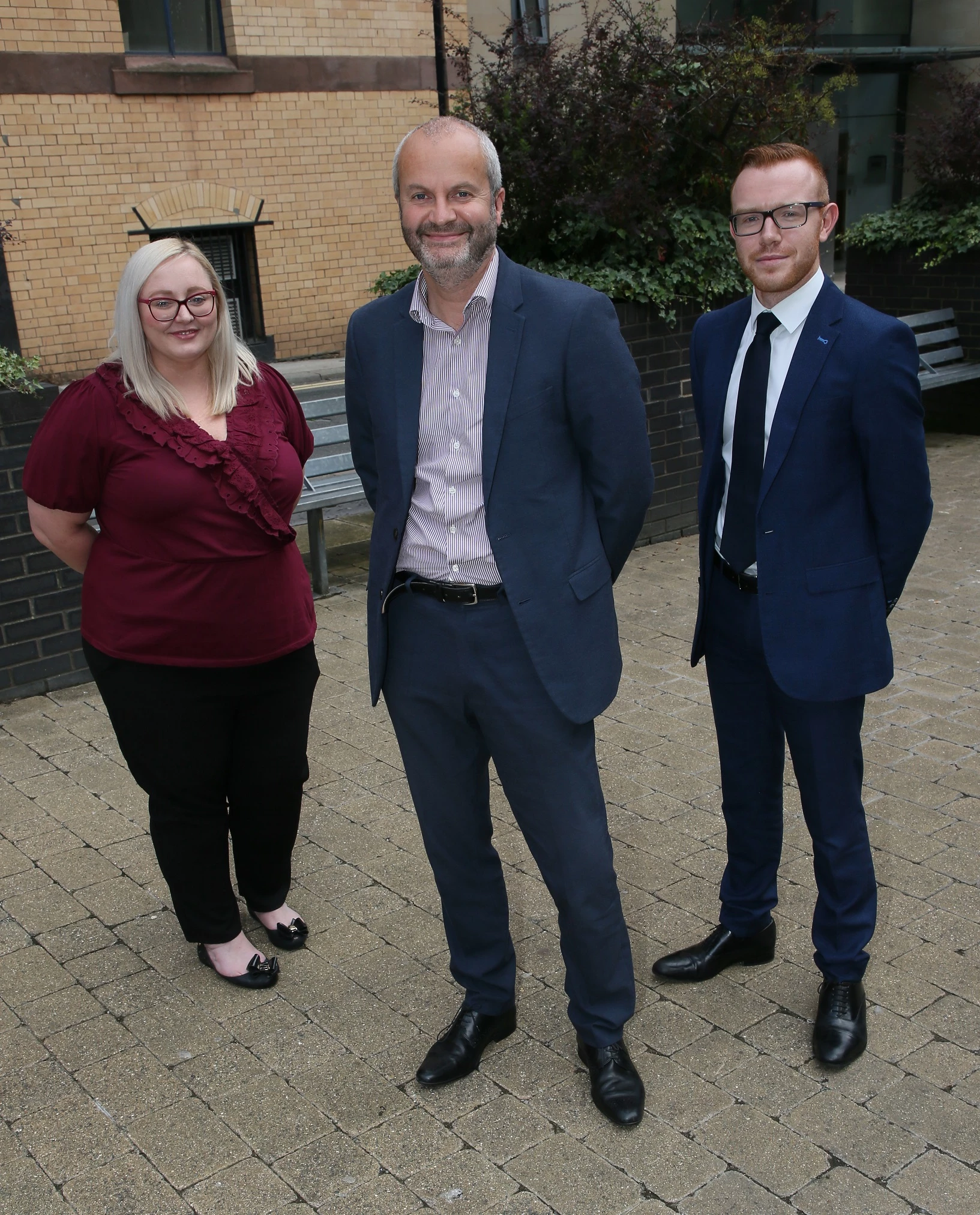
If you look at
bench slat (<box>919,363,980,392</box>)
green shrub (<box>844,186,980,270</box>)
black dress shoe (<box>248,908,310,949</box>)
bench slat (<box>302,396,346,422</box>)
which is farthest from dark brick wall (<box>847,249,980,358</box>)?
black dress shoe (<box>248,908,310,949</box>)

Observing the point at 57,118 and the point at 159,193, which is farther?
the point at 159,193

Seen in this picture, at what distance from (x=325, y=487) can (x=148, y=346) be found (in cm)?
367

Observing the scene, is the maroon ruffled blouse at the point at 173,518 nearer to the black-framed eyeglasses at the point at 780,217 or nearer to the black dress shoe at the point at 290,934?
the black dress shoe at the point at 290,934

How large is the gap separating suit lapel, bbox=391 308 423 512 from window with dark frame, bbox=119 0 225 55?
600 inches

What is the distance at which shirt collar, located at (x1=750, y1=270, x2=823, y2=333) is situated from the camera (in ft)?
9.61

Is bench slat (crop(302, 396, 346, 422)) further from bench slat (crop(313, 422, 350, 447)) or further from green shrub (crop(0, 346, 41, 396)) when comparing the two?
green shrub (crop(0, 346, 41, 396))

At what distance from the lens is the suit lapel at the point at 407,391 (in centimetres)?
279

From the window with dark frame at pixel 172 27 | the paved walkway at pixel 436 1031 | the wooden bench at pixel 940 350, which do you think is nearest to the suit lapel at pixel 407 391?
the paved walkway at pixel 436 1031

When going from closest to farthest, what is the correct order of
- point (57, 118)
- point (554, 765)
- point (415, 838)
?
1. point (554, 765)
2. point (415, 838)
3. point (57, 118)

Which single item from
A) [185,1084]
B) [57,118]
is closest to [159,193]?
[57,118]

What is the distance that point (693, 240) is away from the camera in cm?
783

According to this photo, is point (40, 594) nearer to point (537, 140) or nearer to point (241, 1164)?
point (241, 1164)

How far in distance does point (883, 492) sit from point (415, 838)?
7.13 ft

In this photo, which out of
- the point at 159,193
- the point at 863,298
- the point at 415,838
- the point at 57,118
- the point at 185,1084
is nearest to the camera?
the point at 185,1084
